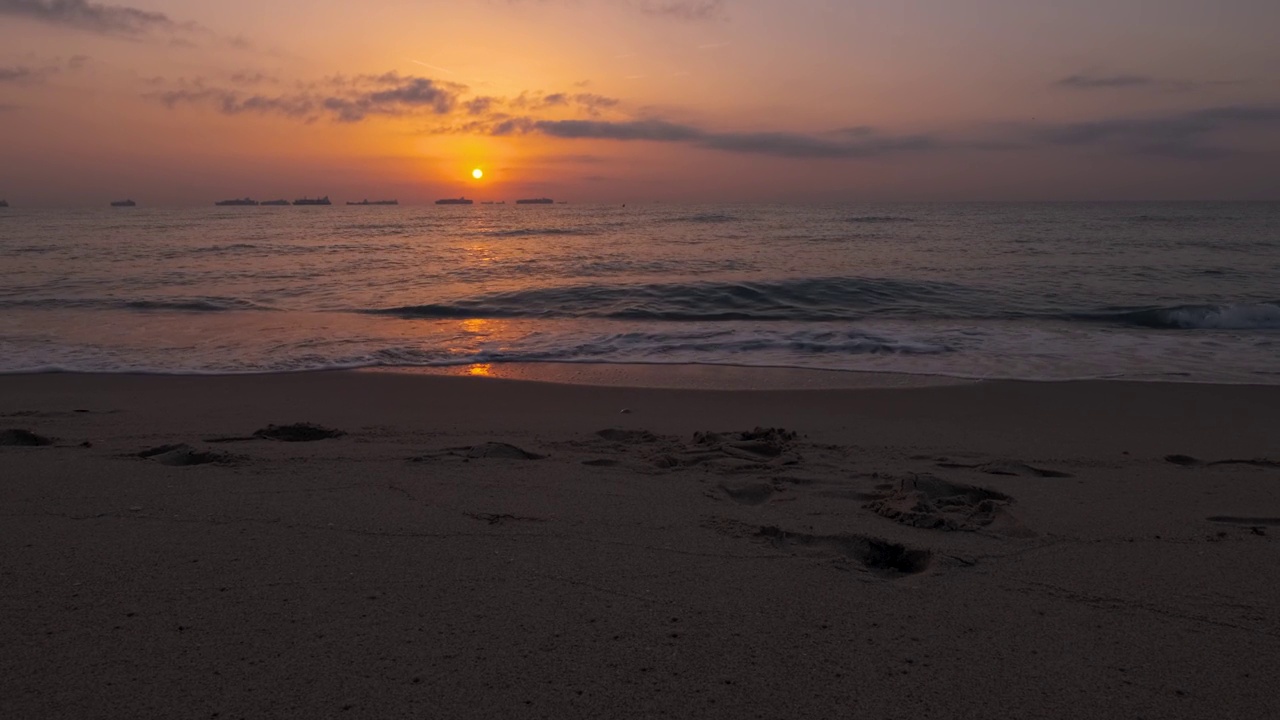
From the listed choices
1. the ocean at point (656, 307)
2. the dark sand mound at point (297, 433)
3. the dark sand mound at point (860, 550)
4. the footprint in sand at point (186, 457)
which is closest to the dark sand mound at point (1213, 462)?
the dark sand mound at point (860, 550)

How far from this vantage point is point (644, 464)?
201 inches

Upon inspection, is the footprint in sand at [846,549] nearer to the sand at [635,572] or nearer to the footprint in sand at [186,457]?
the sand at [635,572]

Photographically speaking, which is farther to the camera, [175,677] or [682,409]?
[682,409]

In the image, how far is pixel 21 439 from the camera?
5.59 metres

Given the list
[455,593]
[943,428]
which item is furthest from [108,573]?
[943,428]

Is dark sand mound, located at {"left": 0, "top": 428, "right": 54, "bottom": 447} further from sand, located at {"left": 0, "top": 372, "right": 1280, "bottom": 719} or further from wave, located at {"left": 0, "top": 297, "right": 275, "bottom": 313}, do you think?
wave, located at {"left": 0, "top": 297, "right": 275, "bottom": 313}

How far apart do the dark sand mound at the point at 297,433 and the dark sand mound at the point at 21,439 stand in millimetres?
1373

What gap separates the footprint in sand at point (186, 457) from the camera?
16.4 feet

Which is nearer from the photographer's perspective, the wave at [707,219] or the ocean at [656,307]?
the ocean at [656,307]

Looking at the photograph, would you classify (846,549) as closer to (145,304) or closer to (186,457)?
(186,457)

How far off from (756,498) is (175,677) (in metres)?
2.86

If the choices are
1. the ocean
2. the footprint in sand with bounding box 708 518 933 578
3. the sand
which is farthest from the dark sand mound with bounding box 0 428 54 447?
the footprint in sand with bounding box 708 518 933 578

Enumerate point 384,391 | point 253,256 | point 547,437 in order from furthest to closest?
1. point 253,256
2. point 384,391
3. point 547,437

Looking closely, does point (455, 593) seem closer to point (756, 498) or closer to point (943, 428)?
point (756, 498)
